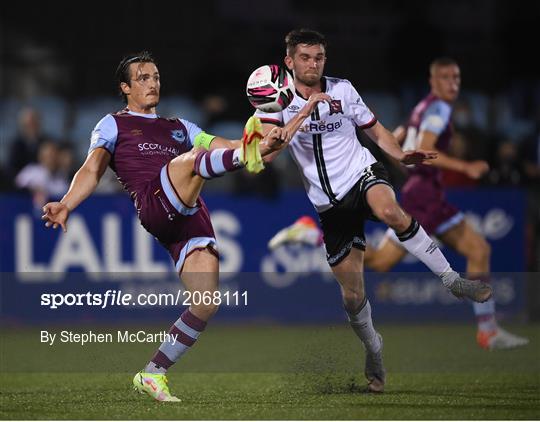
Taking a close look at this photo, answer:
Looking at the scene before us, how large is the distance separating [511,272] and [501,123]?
Answer: 131 inches

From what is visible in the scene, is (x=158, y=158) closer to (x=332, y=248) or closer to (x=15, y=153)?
(x=332, y=248)

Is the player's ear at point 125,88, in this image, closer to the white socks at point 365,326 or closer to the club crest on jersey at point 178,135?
the club crest on jersey at point 178,135

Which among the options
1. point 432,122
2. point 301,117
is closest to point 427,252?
point 301,117

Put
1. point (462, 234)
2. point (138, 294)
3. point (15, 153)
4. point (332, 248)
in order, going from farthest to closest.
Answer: point (15, 153) → point (138, 294) → point (462, 234) → point (332, 248)

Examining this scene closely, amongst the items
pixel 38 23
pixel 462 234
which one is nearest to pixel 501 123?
pixel 462 234

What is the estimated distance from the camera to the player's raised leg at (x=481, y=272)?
33.7 ft

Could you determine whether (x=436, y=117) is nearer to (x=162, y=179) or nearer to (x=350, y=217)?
(x=350, y=217)

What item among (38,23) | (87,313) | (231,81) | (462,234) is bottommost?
(87,313)

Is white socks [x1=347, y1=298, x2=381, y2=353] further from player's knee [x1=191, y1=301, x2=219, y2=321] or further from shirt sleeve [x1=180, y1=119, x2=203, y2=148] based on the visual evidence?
shirt sleeve [x1=180, y1=119, x2=203, y2=148]

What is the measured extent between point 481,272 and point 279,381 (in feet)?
9.23

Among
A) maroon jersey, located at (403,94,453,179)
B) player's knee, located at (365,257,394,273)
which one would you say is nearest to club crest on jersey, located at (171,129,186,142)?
maroon jersey, located at (403,94,453,179)

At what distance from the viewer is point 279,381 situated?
8531 millimetres

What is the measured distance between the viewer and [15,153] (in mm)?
13836

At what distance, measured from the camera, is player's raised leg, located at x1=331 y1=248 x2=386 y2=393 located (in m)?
7.96
